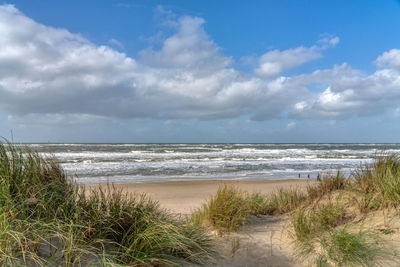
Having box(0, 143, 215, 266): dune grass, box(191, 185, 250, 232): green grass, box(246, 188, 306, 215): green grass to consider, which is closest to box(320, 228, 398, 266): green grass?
box(191, 185, 250, 232): green grass

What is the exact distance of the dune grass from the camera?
2.91 meters

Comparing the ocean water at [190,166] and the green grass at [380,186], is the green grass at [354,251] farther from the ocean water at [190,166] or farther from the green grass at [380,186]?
the ocean water at [190,166]

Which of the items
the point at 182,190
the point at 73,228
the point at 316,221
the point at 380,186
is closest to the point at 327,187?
the point at 380,186

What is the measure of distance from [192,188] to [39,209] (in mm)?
10890

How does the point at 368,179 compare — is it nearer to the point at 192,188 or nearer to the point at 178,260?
the point at 178,260

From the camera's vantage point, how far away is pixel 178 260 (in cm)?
350

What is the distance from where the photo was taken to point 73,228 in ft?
10.7

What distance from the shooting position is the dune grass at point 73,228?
2.91m

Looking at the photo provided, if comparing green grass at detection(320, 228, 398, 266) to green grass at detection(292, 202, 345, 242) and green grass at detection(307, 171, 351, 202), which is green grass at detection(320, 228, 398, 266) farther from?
green grass at detection(307, 171, 351, 202)

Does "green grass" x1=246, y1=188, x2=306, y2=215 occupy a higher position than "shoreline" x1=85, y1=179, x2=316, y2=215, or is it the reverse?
"green grass" x1=246, y1=188, x2=306, y2=215

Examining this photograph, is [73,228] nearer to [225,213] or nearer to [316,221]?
[225,213]

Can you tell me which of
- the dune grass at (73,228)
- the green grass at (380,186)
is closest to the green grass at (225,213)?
the dune grass at (73,228)

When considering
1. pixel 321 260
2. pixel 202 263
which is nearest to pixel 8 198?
pixel 202 263

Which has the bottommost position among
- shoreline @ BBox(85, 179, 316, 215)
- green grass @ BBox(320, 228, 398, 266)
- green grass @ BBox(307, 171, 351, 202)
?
shoreline @ BBox(85, 179, 316, 215)
